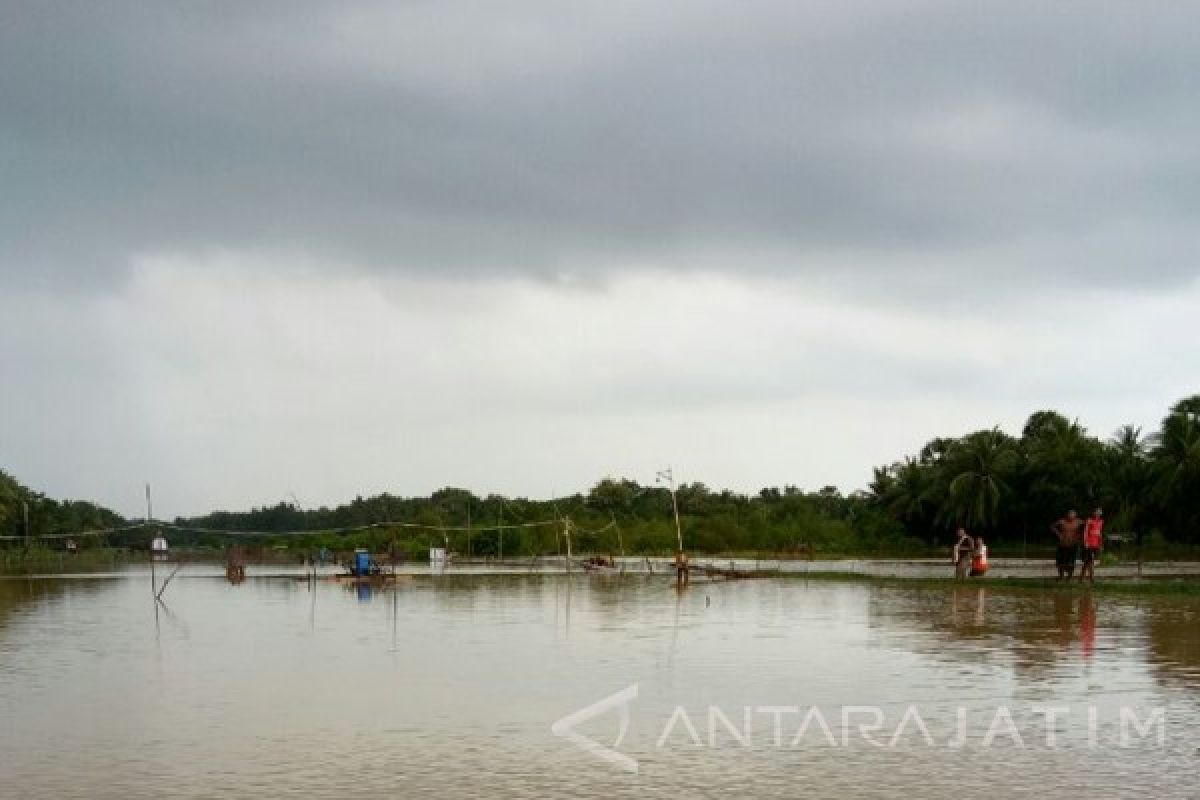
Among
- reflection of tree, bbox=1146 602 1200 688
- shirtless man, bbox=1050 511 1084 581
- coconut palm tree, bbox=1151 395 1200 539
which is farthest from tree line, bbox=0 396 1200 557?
reflection of tree, bbox=1146 602 1200 688

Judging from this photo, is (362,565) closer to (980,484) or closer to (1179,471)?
(1179,471)

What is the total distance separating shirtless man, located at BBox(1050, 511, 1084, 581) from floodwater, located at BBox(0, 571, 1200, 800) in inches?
133

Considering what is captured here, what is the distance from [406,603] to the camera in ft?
95.5

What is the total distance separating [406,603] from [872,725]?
1897cm

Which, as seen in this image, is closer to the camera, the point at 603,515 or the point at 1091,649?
the point at 1091,649

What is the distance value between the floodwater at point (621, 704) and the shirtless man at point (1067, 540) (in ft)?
11.1

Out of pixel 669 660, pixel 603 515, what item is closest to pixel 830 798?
pixel 669 660

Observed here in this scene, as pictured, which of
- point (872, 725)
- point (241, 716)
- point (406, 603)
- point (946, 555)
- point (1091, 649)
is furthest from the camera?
point (946, 555)

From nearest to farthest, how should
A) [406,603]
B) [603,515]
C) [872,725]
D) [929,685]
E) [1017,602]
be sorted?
[872,725] → [929,685] → [1017,602] → [406,603] → [603,515]

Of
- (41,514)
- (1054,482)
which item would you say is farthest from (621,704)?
(41,514)

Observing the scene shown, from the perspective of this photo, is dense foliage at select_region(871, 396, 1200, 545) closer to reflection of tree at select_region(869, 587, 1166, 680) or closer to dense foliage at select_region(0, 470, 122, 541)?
reflection of tree at select_region(869, 587, 1166, 680)

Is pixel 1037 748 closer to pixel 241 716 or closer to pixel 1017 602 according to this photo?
pixel 241 716

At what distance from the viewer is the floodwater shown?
954 centimetres

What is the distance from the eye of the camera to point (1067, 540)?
28203 mm
